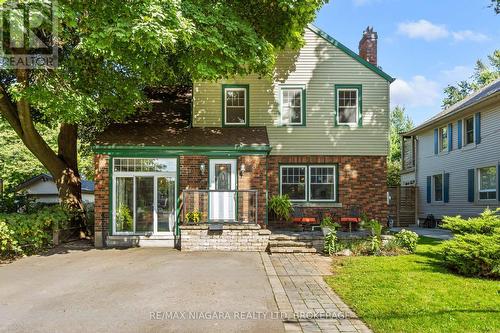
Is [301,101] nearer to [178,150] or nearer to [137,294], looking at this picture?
[178,150]

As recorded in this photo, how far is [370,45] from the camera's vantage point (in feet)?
58.1

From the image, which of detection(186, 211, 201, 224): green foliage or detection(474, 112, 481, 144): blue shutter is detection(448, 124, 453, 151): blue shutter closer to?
detection(474, 112, 481, 144): blue shutter

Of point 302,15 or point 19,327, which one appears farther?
point 302,15

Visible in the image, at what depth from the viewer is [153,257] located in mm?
11172

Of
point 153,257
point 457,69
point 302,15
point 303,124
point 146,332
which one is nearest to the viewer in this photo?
point 146,332

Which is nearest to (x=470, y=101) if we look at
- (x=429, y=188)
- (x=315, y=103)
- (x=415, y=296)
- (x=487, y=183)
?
(x=487, y=183)

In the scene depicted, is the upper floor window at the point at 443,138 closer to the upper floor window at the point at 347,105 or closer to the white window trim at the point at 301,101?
the upper floor window at the point at 347,105

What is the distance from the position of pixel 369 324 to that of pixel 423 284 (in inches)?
110

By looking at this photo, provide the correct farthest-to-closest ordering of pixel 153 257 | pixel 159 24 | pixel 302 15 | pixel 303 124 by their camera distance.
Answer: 1. pixel 303 124
2. pixel 302 15
3. pixel 153 257
4. pixel 159 24

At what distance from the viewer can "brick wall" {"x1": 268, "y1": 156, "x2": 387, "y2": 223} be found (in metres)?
15.2

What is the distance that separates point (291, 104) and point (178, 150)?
4976mm

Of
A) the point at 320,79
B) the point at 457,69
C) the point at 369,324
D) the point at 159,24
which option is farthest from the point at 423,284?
the point at 457,69

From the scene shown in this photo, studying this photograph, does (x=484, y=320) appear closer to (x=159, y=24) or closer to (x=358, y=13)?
(x=159, y=24)

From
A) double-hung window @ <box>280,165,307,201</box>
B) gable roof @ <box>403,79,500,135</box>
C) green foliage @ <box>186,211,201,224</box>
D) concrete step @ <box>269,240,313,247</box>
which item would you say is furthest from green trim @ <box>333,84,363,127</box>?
green foliage @ <box>186,211,201,224</box>
